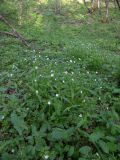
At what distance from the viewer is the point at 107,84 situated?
5199mm

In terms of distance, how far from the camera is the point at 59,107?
12.8 ft

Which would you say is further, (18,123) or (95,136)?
(18,123)

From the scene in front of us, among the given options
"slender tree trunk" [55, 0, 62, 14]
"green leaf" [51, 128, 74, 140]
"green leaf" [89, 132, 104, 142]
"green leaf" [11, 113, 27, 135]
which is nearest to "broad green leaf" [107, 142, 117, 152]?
"green leaf" [89, 132, 104, 142]

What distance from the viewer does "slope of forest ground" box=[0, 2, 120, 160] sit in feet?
11.0

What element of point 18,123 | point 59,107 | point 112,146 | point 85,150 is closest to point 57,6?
point 59,107

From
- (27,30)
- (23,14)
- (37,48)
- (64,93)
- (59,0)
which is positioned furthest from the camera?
(59,0)

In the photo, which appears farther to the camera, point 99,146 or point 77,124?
point 77,124

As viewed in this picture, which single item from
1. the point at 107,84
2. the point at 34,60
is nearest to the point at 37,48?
the point at 34,60

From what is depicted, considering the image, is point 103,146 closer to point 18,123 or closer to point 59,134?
point 59,134

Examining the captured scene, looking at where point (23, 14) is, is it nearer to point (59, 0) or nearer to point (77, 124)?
point (59, 0)

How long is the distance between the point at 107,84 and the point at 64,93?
1.20m

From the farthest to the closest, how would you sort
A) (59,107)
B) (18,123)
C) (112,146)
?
1. (59,107)
2. (18,123)
3. (112,146)

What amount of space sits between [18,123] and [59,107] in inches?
23.8

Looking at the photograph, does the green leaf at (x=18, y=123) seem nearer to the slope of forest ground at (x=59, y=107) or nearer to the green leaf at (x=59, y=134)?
the slope of forest ground at (x=59, y=107)
